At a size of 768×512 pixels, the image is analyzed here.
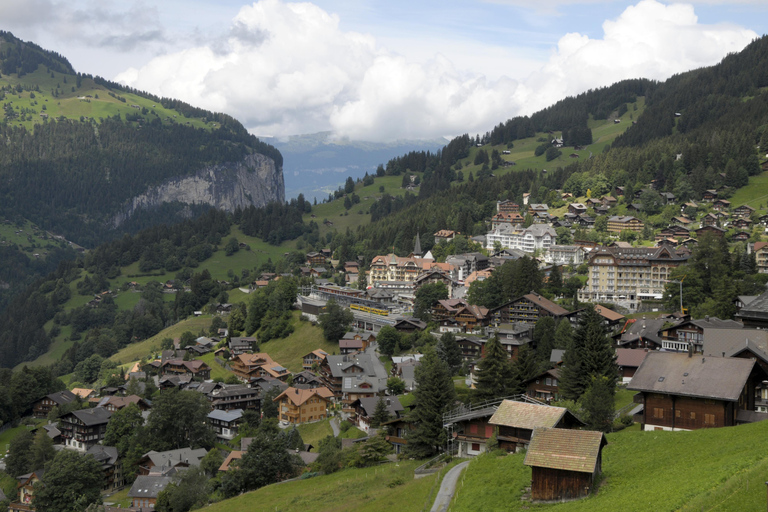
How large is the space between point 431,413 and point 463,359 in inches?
1158

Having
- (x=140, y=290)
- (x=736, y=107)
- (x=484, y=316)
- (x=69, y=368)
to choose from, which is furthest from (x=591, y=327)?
(x=140, y=290)

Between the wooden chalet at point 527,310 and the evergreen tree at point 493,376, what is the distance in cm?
2873

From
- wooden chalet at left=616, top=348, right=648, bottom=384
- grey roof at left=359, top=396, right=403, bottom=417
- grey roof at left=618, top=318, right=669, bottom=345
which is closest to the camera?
wooden chalet at left=616, top=348, right=648, bottom=384

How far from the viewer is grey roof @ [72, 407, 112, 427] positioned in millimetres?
75938

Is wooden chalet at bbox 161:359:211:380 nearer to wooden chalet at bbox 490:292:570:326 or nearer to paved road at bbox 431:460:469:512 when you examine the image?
wooden chalet at bbox 490:292:570:326

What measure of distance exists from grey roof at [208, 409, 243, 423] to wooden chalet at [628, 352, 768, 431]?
50.1m

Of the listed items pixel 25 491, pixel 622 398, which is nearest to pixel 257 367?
pixel 25 491

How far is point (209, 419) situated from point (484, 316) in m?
35.4

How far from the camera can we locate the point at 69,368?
129 m

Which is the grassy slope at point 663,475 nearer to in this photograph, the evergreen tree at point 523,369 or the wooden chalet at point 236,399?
the evergreen tree at point 523,369

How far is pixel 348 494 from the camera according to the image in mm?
37125

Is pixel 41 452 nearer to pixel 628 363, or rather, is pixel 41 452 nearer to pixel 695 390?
pixel 628 363

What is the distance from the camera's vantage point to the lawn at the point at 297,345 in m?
90.9

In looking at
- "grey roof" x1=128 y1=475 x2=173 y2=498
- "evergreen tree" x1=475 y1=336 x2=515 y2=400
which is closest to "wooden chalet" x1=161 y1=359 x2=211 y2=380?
"grey roof" x1=128 y1=475 x2=173 y2=498
